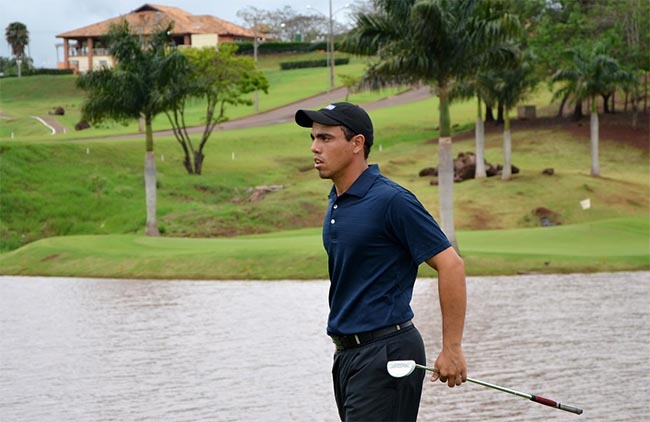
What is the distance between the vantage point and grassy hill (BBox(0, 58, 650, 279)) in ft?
100

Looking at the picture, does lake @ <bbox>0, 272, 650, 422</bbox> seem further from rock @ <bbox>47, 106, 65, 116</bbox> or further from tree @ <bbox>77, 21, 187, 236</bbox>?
rock @ <bbox>47, 106, 65, 116</bbox>

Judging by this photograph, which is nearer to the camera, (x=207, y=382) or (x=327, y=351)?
(x=207, y=382)

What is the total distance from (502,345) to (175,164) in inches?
1882

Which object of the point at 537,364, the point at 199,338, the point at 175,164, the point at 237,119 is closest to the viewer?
the point at 537,364

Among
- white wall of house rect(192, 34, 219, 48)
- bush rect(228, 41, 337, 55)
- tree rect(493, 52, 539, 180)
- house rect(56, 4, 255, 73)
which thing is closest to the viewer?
tree rect(493, 52, 539, 180)

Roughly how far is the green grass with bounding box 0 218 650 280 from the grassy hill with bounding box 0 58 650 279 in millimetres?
58

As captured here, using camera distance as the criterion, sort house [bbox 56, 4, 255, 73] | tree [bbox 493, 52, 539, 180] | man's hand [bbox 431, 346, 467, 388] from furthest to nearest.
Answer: house [bbox 56, 4, 255, 73] → tree [bbox 493, 52, 539, 180] → man's hand [bbox 431, 346, 467, 388]

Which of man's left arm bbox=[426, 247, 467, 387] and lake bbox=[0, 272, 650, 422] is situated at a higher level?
man's left arm bbox=[426, 247, 467, 387]

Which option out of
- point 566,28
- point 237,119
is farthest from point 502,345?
point 237,119

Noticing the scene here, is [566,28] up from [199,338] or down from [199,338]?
up

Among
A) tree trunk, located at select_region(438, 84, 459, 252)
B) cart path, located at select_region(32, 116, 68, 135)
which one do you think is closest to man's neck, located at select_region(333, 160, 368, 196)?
tree trunk, located at select_region(438, 84, 459, 252)

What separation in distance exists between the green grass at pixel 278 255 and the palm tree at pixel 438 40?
2956mm

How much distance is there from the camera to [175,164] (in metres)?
63.3

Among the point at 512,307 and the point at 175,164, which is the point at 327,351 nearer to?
the point at 512,307
